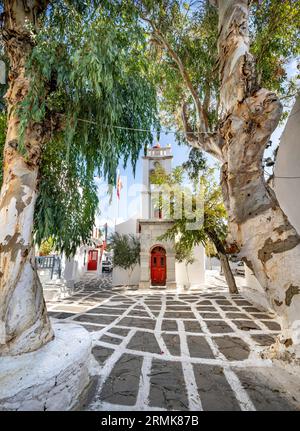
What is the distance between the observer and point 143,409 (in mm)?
2436

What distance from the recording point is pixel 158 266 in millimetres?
13312

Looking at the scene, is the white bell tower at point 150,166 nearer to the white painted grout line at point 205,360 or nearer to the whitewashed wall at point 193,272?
the whitewashed wall at point 193,272

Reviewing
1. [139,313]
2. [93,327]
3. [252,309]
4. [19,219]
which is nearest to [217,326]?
[252,309]

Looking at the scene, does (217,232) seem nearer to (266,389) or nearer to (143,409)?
(266,389)

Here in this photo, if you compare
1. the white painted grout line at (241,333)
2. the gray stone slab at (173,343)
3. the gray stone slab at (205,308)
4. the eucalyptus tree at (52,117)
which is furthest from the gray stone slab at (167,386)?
the gray stone slab at (205,308)

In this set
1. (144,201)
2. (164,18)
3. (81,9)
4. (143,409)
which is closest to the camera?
(143,409)

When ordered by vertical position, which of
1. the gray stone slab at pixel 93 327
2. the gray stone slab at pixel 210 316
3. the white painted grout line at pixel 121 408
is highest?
the white painted grout line at pixel 121 408

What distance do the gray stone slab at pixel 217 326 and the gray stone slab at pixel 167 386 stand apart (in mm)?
1981

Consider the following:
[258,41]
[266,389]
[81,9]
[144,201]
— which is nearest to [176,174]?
[144,201]

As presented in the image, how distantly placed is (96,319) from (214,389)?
3980 mm

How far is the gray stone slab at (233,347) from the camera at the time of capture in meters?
3.74

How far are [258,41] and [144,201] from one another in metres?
11.2

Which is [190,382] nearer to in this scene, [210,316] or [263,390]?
[263,390]

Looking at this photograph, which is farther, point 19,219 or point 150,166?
point 150,166
